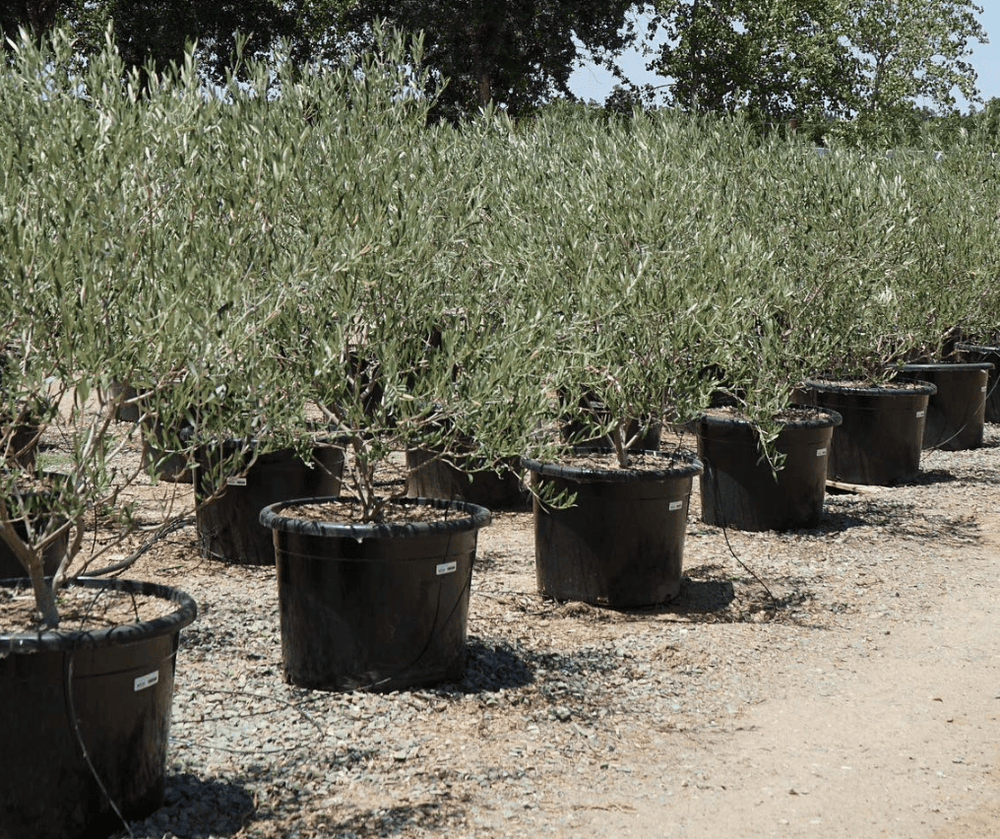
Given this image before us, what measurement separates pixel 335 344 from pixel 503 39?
29.3m

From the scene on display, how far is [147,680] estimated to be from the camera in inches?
163

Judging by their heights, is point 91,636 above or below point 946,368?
below

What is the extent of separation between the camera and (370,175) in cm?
619

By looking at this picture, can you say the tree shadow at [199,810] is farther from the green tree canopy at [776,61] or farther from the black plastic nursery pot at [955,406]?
the green tree canopy at [776,61]

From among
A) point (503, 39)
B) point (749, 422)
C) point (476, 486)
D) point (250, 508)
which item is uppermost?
point (503, 39)

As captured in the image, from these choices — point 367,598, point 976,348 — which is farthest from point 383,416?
point 976,348

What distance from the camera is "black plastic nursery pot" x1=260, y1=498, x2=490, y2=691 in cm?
563

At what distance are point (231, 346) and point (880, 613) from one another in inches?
193

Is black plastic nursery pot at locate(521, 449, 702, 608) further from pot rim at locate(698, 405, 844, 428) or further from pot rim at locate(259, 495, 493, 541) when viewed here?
pot rim at locate(698, 405, 844, 428)

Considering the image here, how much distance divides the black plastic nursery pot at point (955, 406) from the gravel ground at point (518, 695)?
5.41 m

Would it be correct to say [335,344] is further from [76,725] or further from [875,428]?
[875,428]

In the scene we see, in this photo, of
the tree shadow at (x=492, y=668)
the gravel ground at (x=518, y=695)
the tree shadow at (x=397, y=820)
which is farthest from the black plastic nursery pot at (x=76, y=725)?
the tree shadow at (x=492, y=668)

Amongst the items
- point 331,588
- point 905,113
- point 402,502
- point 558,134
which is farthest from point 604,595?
point 905,113

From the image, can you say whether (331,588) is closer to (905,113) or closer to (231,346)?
(231,346)
